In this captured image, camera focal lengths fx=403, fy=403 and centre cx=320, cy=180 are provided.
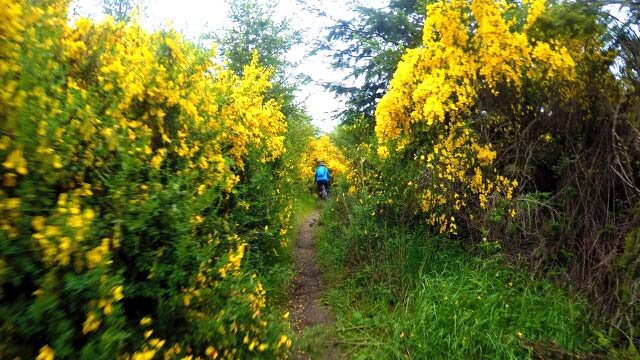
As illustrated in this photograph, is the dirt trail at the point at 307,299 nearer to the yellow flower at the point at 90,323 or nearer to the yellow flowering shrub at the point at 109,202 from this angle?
the yellow flowering shrub at the point at 109,202

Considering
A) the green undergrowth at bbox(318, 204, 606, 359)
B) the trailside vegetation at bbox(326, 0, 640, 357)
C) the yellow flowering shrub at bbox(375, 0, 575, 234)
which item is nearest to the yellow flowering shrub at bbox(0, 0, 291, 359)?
the green undergrowth at bbox(318, 204, 606, 359)

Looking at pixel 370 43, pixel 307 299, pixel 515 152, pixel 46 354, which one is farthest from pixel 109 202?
pixel 370 43

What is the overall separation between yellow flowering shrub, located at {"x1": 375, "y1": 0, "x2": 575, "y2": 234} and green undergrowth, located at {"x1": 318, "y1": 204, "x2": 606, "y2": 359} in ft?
1.96

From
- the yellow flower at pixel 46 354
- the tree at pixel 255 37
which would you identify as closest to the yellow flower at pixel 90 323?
the yellow flower at pixel 46 354

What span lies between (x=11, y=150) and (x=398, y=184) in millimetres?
4788

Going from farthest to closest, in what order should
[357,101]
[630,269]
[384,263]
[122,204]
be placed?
[357,101], [384,263], [630,269], [122,204]

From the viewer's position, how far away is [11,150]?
1.68 meters

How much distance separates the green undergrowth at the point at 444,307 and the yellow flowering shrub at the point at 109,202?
4.27 ft

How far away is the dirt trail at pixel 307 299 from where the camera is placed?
4.18 meters

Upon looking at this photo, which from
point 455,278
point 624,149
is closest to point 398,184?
point 455,278

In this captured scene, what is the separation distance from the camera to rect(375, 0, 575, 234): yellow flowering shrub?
15.6ft

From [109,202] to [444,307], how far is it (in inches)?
126

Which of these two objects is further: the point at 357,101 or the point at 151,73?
the point at 357,101

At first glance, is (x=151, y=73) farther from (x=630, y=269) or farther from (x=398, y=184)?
(x=630, y=269)
